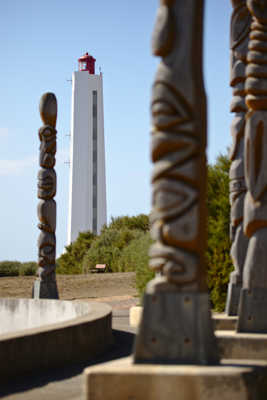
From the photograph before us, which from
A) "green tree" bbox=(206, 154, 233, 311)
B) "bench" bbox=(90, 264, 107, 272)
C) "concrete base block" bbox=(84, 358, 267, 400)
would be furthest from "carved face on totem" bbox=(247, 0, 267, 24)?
"bench" bbox=(90, 264, 107, 272)

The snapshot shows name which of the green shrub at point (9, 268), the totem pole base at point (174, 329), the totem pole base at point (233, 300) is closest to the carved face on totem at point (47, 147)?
the totem pole base at point (233, 300)

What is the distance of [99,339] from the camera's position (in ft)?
27.3

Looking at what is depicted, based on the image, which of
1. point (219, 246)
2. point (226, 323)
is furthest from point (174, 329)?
point (219, 246)

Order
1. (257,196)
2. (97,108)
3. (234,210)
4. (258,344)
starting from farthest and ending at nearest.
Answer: (97,108) < (234,210) < (257,196) < (258,344)

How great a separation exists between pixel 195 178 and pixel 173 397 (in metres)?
1.44

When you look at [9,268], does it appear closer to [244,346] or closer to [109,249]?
[109,249]

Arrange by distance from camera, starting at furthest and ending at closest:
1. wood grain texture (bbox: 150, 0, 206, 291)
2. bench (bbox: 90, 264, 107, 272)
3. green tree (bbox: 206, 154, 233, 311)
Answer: bench (bbox: 90, 264, 107, 272) → green tree (bbox: 206, 154, 233, 311) → wood grain texture (bbox: 150, 0, 206, 291)

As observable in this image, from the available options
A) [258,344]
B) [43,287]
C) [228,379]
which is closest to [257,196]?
[258,344]

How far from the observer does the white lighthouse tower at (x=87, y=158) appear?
1982 inches

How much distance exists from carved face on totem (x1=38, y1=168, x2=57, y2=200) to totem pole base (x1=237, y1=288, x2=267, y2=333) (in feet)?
28.9

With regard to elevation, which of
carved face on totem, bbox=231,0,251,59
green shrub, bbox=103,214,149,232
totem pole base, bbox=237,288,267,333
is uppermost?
green shrub, bbox=103,214,149,232

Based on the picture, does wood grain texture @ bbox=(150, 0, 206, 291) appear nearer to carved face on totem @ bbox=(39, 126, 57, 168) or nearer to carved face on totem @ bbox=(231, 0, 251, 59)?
carved face on totem @ bbox=(231, 0, 251, 59)

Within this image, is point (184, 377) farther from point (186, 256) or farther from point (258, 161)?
point (258, 161)

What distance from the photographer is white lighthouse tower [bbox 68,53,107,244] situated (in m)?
50.3
